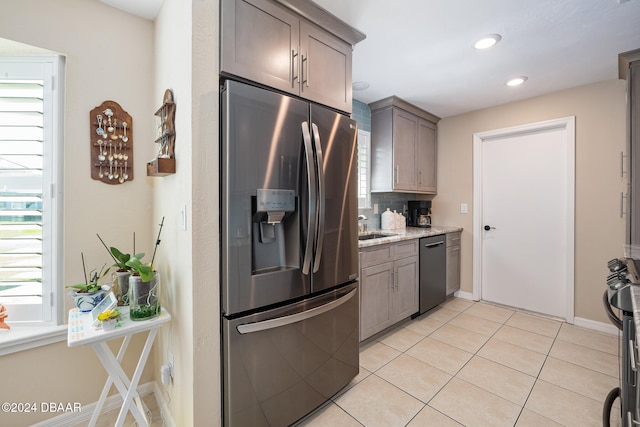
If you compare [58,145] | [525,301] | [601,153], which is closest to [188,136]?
[58,145]

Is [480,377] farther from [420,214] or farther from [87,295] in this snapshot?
[87,295]

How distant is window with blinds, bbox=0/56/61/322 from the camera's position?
153 centimetres

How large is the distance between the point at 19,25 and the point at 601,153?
15.2 feet

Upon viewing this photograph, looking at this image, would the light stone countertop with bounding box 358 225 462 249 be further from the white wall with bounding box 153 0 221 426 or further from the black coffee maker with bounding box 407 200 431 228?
the white wall with bounding box 153 0 221 426

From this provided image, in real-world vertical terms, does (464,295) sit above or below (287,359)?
below

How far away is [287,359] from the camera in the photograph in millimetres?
1470

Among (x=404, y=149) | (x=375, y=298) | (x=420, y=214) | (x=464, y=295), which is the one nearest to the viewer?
(x=375, y=298)

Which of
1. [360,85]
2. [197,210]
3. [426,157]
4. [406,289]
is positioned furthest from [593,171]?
[197,210]

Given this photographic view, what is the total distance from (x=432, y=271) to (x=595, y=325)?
1.61 meters

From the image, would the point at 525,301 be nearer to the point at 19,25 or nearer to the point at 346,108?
the point at 346,108

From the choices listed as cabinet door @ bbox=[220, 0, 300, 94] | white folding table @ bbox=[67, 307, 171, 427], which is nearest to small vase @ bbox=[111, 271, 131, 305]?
white folding table @ bbox=[67, 307, 171, 427]

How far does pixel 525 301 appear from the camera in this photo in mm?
3277

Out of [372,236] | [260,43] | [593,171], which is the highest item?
[260,43]

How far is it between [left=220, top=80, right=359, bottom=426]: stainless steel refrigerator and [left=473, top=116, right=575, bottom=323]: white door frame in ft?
8.43
